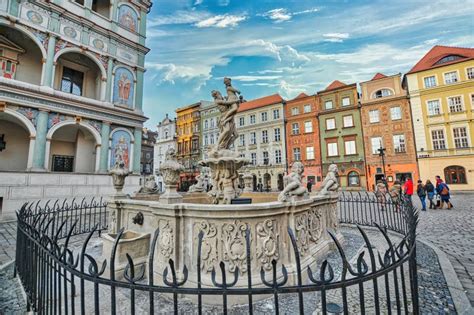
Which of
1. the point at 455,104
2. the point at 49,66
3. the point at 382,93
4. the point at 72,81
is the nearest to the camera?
the point at 49,66

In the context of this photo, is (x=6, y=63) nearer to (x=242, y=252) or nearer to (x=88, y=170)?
(x=88, y=170)

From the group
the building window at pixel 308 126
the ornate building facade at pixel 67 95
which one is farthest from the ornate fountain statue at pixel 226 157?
the building window at pixel 308 126

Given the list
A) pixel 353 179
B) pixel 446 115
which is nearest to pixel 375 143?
pixel 353 179

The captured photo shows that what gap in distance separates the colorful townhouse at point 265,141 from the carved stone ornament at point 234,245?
2637 cm

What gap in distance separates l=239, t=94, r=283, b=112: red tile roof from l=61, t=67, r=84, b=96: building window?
2255 cm

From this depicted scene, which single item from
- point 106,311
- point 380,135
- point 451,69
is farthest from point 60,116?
point 451,69

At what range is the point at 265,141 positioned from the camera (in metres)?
32.5

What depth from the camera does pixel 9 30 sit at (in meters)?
12.0

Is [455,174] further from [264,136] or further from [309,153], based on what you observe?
[264,136]

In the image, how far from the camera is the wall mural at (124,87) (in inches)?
606

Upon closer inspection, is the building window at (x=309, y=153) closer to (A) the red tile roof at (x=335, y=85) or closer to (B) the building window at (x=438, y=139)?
(A) the red tile roof at (x=335, y=85)

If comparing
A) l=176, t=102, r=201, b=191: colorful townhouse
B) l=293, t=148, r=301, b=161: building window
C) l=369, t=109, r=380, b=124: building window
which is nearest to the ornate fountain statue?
l=369, t=109, r=380, b=124: building window

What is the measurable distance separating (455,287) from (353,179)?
956 inches

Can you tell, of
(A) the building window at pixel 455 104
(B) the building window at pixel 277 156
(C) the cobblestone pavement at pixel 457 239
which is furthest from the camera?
(B) the building window at pixel 277 156
